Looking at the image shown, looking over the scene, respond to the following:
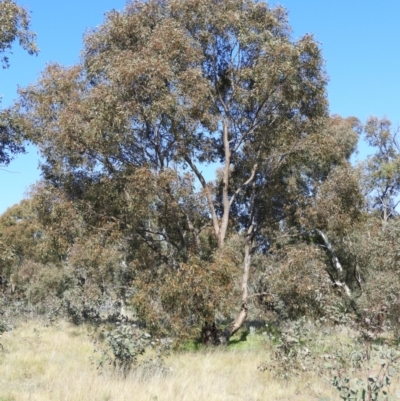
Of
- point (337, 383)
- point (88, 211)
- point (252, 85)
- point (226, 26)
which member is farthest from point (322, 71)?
point (337, 383)

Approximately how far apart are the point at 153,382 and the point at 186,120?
6774 mm

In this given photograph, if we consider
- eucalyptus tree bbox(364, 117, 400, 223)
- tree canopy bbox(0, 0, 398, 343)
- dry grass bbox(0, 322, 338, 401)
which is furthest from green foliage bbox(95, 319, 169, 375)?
eucalyptus tree bbox(364, 117, 400, 223)

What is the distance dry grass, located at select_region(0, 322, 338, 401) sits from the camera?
586 centimetres

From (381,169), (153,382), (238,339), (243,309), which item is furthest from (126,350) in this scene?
(381,169)

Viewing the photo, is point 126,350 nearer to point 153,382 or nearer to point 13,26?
point 153,382

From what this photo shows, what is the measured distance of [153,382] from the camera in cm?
661

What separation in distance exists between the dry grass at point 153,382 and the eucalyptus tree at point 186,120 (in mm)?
2268

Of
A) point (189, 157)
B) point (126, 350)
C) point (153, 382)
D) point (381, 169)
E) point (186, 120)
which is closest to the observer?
point (153, 382)

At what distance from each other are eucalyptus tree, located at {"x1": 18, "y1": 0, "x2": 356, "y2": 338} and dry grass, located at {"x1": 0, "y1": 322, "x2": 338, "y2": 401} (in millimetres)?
2268

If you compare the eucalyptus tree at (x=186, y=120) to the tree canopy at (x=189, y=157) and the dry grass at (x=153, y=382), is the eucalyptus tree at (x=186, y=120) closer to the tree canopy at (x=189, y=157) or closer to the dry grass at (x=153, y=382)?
the tree canopy at (x=189, y=157)

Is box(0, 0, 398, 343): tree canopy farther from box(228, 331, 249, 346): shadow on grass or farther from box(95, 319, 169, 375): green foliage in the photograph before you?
box(95, 319, 169, 375): green foliage

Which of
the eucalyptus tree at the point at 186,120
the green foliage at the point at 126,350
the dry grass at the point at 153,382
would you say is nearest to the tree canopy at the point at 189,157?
the eucalyptus tree at the point at 186,120

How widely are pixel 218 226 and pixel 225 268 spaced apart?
2.76m

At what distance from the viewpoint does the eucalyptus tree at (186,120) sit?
1123cm
